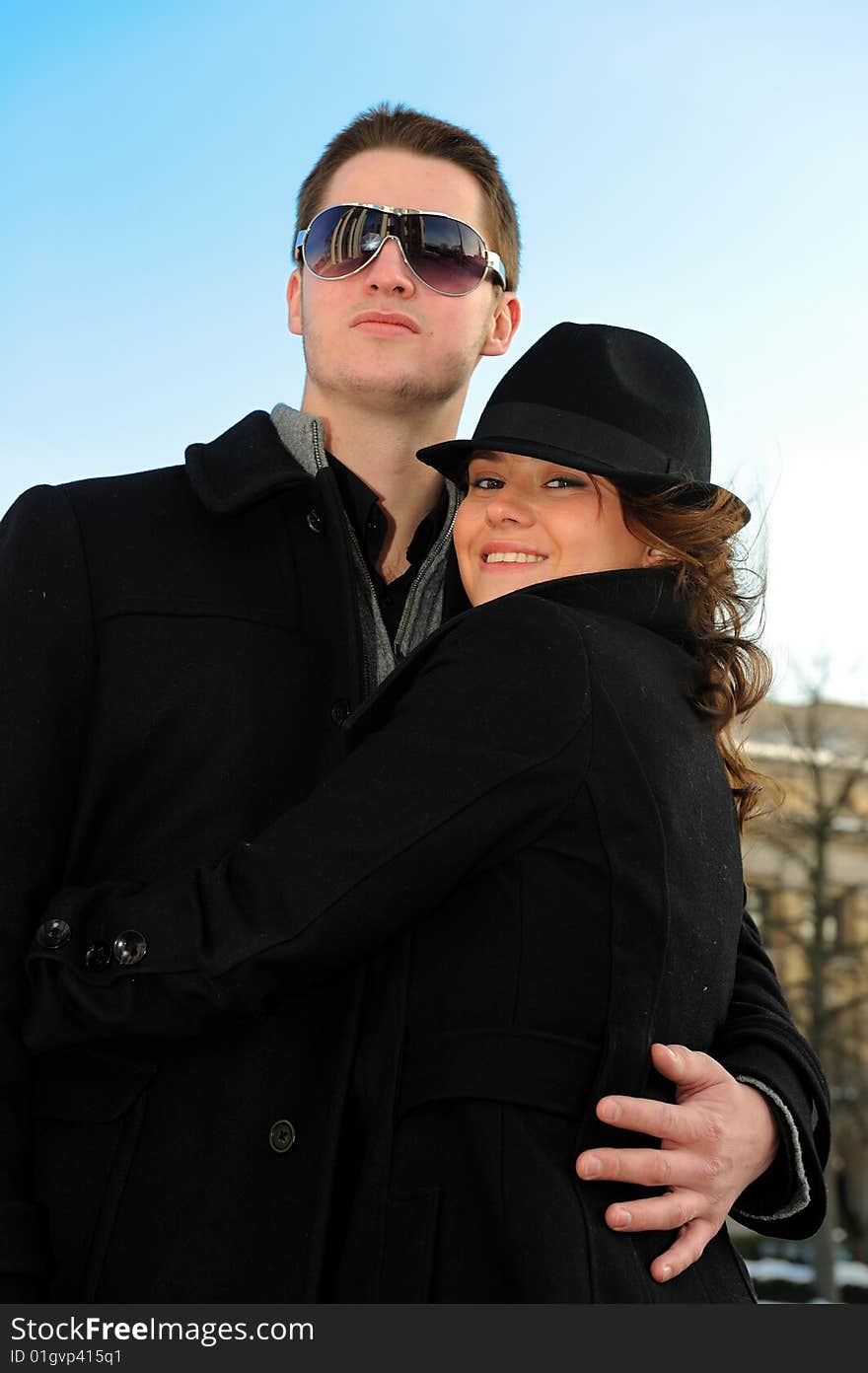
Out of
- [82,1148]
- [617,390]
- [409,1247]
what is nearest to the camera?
[409,1247]

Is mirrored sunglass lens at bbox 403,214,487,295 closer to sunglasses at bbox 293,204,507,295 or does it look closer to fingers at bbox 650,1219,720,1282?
sunglasses at bbox 293,204,507,295

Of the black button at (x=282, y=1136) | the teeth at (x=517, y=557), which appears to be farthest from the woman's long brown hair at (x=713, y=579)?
the black button at (x=282, y=1136)

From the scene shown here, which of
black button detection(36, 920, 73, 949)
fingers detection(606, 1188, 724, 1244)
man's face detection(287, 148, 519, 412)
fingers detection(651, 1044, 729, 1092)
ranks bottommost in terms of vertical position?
fingers detection(606, 1188, 724, 1244)

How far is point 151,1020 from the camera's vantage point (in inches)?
A: 96.2

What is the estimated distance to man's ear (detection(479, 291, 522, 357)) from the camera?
4.19 meters

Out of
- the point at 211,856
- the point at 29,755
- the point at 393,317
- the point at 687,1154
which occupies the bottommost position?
the point at 687,1154

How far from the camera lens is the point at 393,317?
12.3ft

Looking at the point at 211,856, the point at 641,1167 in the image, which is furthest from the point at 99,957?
the point at 641,1167

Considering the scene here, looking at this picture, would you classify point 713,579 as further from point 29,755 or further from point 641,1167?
point 29,755

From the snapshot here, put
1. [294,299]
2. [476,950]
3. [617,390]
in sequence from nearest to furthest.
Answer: [476,950], [617,390], [294,299]

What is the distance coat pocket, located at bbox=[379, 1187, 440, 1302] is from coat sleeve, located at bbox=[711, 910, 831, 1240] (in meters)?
0.76

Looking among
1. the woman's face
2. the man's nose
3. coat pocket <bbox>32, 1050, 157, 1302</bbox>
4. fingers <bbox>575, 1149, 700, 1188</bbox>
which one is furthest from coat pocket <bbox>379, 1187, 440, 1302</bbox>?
the man's nose

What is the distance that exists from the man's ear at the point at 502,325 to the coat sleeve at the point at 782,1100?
77.2 inches

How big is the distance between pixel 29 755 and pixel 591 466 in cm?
128
